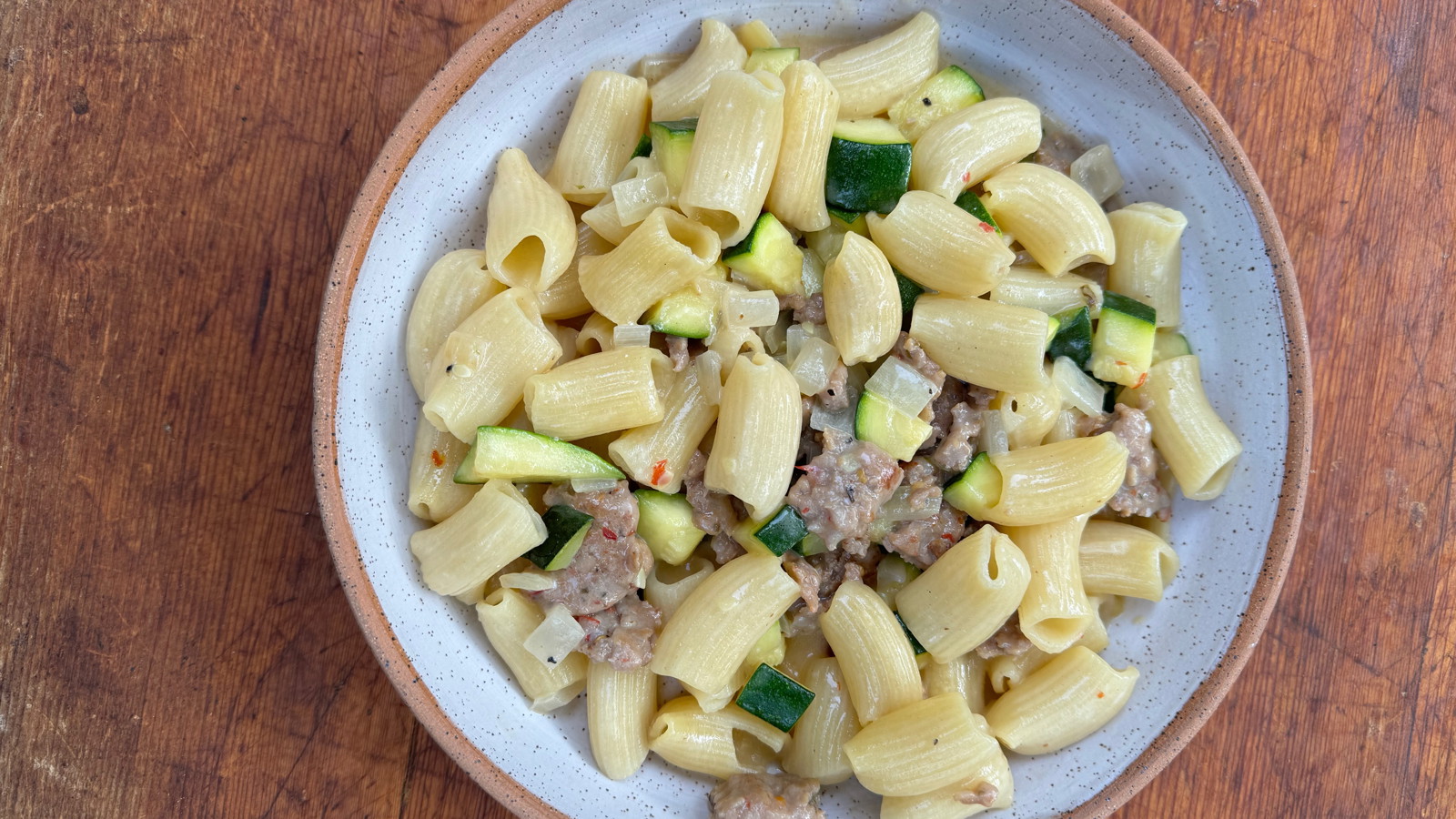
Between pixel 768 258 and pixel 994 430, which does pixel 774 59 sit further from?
pixel 994 430

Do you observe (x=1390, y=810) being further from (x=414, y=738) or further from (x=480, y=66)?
(x=480, y=66)

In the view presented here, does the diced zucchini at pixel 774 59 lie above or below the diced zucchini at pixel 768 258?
above

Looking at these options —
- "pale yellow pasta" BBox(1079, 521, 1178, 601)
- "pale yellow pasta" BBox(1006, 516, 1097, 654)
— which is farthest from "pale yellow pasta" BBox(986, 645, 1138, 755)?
"pale yellow pasta" BBox(1079, 521, 1178, 601)

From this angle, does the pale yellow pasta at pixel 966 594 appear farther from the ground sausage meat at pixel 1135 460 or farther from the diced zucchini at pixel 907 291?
the diced zucchini at pixel 907 291

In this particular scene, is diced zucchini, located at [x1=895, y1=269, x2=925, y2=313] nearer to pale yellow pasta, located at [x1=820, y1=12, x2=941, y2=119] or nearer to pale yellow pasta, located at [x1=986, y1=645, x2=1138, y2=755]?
pale yellow pasta, located at [x1=820, y1=12, x2=941, y2=119]

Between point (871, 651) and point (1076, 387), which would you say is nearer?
point (871, 651)

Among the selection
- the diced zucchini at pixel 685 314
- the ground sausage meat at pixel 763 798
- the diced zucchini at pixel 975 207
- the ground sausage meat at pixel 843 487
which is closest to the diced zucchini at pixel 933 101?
the diced zucchini at pixel 975 207

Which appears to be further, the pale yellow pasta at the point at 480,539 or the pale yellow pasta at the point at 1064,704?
the pale yellow pasta at the point at 1064,704

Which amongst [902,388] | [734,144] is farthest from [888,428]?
[734,144]
